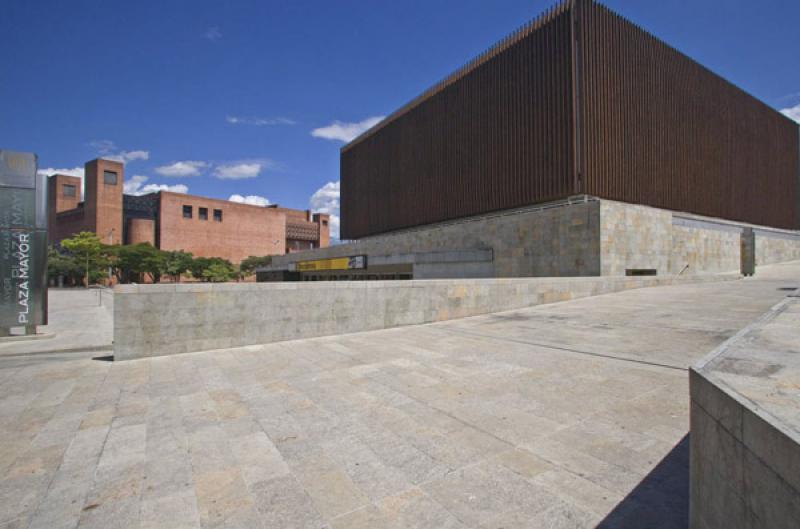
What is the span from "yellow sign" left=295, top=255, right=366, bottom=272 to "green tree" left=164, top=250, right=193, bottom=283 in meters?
25.6

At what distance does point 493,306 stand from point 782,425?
11569mm

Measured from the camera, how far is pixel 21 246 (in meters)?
12.1

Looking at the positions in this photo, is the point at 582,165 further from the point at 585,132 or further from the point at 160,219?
the point at 160,219

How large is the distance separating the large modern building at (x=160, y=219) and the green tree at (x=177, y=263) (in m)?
6.30

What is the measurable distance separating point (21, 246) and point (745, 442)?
16772 mm

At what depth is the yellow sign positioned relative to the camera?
128 feet

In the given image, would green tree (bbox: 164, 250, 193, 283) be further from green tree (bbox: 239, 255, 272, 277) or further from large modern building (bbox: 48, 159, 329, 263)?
green tree (bbox: 239, 255, 272, 277)

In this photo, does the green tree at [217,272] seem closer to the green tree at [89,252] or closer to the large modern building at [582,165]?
the green tree at [89,252]

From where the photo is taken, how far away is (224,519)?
2770 mm

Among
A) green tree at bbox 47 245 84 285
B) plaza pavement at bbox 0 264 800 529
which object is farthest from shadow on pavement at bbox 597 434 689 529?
green tree at bbox 47 245 84 285

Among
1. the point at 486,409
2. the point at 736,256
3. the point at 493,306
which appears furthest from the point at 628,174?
the point at 486,409

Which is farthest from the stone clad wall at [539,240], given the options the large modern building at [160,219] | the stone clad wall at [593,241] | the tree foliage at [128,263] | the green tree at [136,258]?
the large modern building at [160,219]

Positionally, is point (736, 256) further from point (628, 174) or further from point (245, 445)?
point (245, 445)

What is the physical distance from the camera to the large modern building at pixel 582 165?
2392cm
